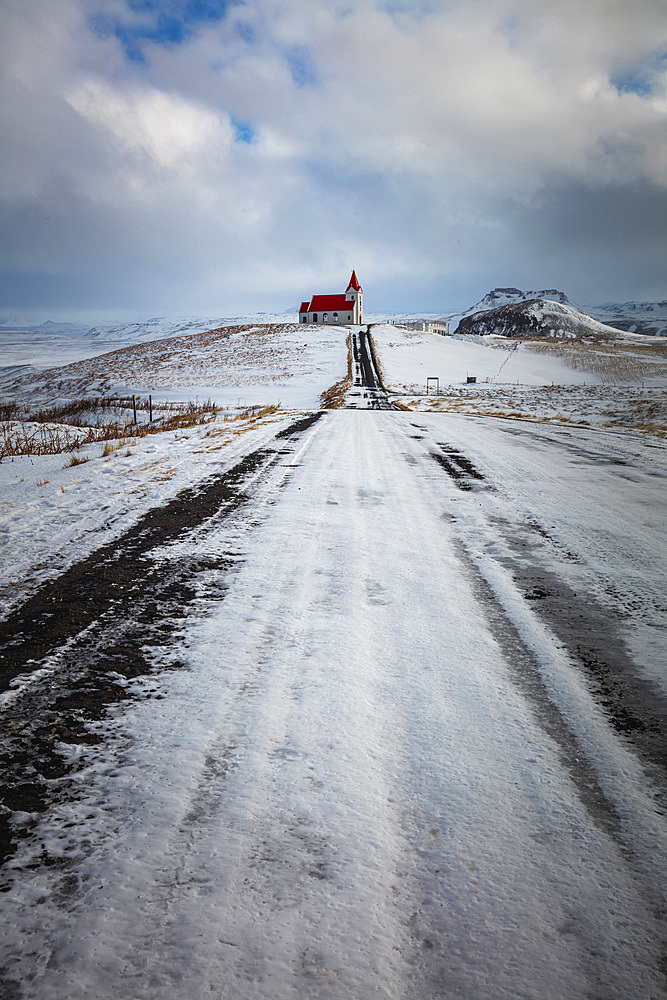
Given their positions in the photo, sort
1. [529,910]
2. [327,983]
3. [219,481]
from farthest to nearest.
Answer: [219,481] → [529,910] → [327,983]

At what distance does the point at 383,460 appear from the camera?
295 inches

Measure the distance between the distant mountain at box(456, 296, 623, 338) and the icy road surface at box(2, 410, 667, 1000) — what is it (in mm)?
136397

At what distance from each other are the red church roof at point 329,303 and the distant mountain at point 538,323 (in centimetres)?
6720

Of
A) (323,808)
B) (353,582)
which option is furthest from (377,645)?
(323,808)

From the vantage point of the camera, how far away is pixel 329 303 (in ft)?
274

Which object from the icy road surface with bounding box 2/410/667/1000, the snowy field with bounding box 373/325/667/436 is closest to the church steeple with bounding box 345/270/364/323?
the snowy field with bounding box 373/325/667/436

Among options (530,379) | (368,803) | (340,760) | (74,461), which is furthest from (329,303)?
(368,803)

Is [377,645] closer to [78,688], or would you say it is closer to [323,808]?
[323,808]

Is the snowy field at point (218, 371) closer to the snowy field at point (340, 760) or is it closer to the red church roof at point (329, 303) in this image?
the snowy field at point (340, 760)

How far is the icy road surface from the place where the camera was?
4.15 feet

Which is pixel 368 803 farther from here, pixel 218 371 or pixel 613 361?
pixel 613 361

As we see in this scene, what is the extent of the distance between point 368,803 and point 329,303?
294 ft

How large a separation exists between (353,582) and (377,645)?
800 mm

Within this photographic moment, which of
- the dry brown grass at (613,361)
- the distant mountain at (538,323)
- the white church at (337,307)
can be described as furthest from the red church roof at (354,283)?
the distant mountain at (538,323)
